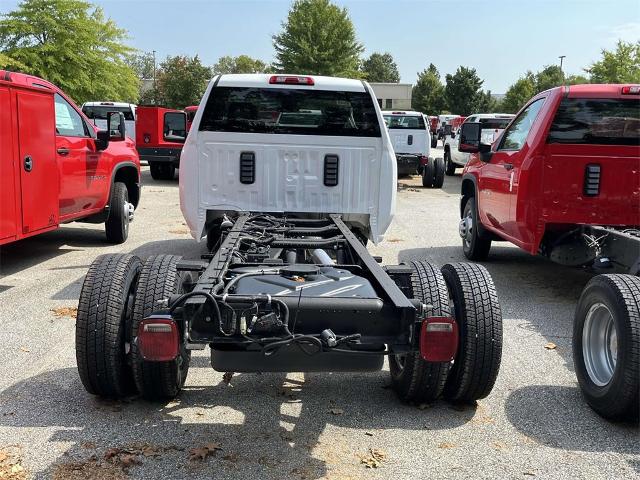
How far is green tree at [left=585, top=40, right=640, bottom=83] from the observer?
115ft

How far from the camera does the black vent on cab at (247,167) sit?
631cm

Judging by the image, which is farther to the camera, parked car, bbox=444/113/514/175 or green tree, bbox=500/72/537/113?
green tree, bbox=500/72/537/113

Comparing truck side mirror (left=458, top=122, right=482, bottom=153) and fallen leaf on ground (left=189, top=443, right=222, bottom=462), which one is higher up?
truck side mirror (left=458, top=122, right=482, bottom=153)

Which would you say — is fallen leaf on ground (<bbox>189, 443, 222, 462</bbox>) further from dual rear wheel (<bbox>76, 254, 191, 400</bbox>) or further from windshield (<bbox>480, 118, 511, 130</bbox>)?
windshield (<bbox>480, 118, 511, 130</bbox>)

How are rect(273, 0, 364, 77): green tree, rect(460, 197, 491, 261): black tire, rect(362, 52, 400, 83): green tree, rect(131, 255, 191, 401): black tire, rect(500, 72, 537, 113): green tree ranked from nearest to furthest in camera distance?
rect(131, 255, 191, 401): black tire
rect(460, 197, 491, 261): black tire
rect(273, 0, 364, 77): green tree
rect(500, 72, 537, 113): green tree
rect(362, 52, 400, 83): green tree

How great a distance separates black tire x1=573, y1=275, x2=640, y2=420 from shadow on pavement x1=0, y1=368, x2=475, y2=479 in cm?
75

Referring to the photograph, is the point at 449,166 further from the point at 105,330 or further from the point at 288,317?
the point at 288,317

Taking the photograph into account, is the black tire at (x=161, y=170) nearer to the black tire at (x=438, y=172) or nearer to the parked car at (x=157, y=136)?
the parked car at (x=157, y=136)

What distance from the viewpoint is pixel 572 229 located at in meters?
6.30

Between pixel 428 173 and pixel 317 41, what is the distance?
32409 millimetres

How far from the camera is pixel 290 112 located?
6.59 meters

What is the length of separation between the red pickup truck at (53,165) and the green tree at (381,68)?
10616 centimetres

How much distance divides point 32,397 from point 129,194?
622cm

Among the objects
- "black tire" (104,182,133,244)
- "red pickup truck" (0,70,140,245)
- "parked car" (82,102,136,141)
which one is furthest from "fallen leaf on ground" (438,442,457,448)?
"parked car" (82,102,136,141)
